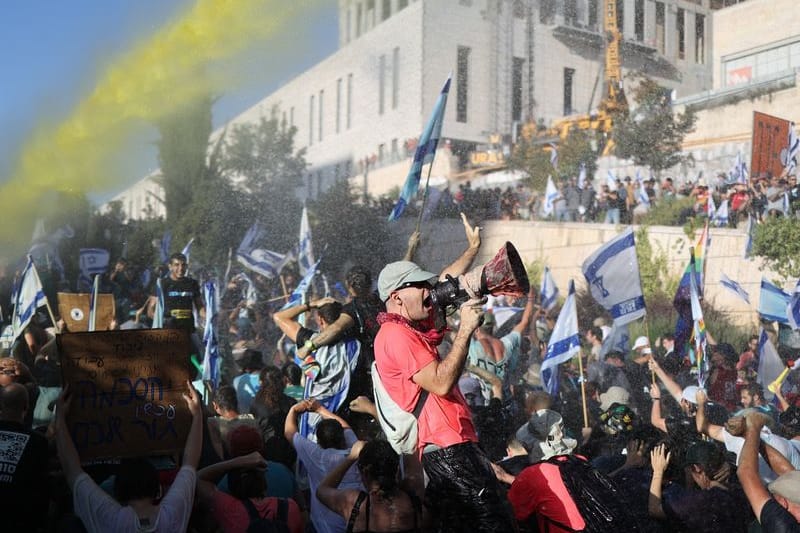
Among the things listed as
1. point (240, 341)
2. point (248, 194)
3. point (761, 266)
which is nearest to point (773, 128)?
point (761, 266)

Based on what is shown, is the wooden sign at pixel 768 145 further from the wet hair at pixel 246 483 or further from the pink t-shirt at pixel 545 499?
the wet hair at pixel 246 483

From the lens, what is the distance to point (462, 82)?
2864 cm

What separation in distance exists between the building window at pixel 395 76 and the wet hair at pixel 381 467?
80.5ft

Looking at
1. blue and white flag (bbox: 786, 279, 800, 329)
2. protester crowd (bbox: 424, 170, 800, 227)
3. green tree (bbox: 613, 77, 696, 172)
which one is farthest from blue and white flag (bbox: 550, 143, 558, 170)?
blue and white flag (bbox: 786, 279, 800, 329)

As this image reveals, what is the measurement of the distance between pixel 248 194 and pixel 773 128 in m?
15.5

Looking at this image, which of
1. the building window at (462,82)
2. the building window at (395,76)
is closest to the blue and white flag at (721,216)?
the building window at (462,82)

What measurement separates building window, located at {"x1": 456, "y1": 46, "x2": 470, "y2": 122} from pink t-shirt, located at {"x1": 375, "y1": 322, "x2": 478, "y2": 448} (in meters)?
25.0

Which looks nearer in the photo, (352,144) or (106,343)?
(106,343)

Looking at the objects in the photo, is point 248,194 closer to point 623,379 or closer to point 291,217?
point 291,217

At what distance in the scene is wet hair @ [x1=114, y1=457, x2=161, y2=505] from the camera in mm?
3266

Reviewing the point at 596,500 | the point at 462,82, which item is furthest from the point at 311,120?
the point at 596,500

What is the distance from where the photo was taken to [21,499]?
138 inches

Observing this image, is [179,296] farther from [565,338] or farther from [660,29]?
[660,29]

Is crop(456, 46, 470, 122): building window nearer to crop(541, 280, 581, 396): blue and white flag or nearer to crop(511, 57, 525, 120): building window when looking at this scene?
crop(511, 57, 525, 120): building window
